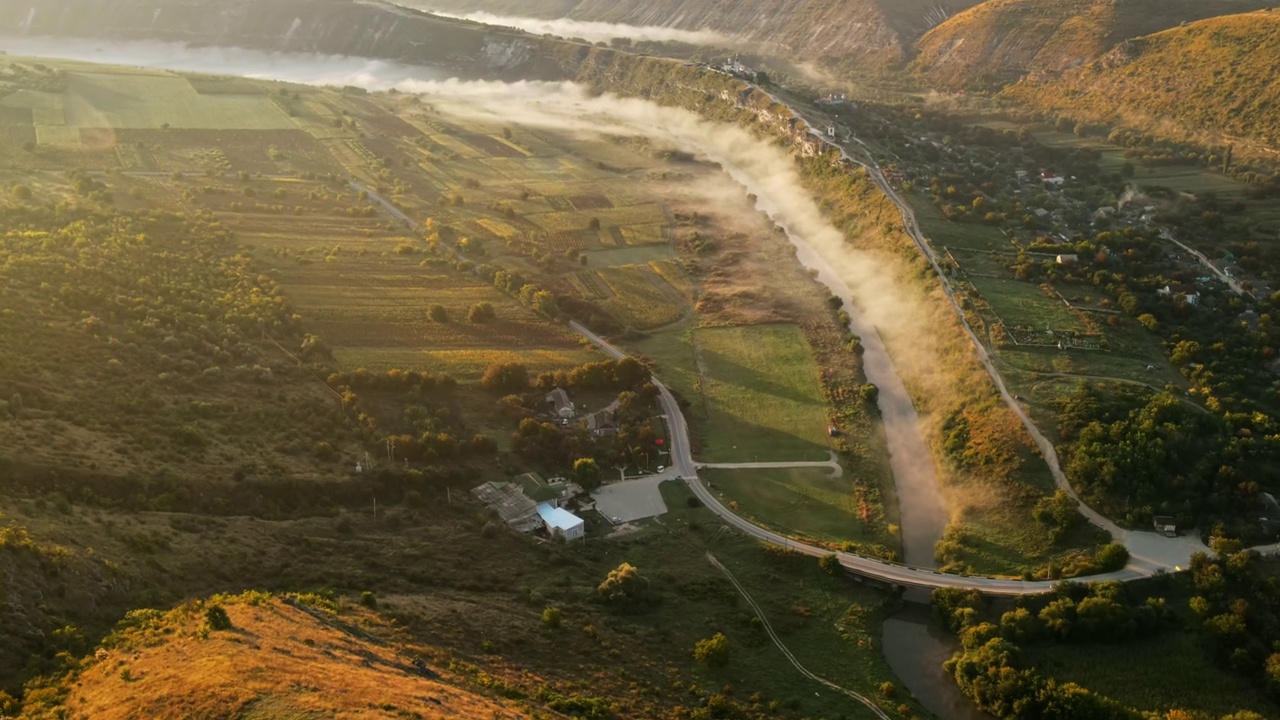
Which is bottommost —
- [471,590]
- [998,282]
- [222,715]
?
[471,590]

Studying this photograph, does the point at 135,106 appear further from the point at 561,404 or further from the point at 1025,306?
the point at 1025,306

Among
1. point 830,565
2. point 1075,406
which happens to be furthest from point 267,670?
point 1075,406

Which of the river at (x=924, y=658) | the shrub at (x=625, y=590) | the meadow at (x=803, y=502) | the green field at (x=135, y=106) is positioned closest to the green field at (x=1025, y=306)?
the meadow at (x=803, y=502)

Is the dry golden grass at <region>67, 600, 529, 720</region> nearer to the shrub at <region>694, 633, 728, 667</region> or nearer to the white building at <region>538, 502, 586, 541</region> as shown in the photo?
the shrub at <region>694, 633, 728, 667</region>

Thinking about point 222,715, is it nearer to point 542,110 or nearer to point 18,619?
point 18,619

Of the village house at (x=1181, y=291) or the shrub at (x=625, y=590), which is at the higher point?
the village house at (x=1181, y=291)

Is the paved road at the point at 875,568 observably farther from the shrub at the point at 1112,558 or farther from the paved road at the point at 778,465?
the paved road at the point at 778,465

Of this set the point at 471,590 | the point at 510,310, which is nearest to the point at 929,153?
the point at 510,310
